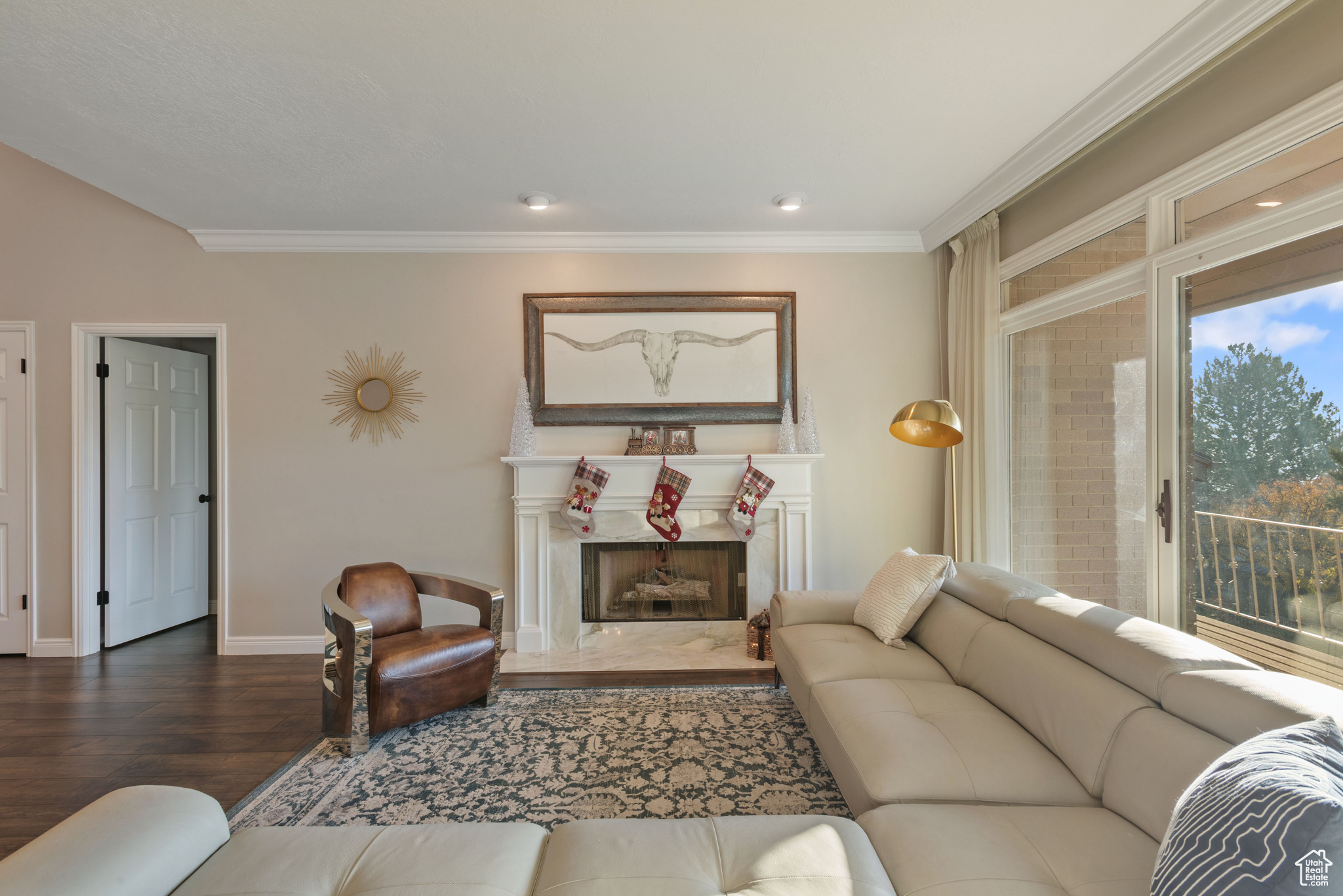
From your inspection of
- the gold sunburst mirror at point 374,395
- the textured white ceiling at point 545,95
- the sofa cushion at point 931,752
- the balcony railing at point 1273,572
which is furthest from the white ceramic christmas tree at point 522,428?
the balcony railing at point 1273,572

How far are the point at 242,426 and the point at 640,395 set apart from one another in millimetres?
2403

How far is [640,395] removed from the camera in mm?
3941

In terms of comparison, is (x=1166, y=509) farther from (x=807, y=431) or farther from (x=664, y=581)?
(x=664, y=581)

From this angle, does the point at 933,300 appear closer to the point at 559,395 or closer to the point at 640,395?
the point at 640,395

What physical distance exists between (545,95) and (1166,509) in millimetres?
2761

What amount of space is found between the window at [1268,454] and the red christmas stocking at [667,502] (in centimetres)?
233

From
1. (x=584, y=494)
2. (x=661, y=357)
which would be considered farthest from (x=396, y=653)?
(x=661, y=357)

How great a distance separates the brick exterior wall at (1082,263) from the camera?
2574 millimetres

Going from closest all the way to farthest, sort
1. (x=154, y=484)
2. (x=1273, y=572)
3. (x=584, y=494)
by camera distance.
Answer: (x=1273, y=572) → (x=584, y=494) → (x=154, y=484)

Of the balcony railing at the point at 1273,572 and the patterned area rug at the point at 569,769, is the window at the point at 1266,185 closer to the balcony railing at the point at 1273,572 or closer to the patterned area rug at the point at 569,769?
the balcony railing at the point at 1273,572

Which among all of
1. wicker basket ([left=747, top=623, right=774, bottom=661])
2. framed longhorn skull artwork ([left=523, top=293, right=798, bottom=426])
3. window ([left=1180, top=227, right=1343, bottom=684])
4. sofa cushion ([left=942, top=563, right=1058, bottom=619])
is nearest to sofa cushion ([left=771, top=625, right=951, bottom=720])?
sofa cushion ([left=942, top=563, right=1058, bottom=619])

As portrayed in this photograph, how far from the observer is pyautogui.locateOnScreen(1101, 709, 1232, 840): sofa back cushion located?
4.38 feet

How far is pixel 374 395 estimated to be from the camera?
3.88m


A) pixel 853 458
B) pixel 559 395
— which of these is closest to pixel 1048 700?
pixel 853 458
